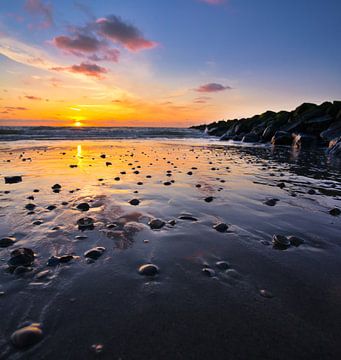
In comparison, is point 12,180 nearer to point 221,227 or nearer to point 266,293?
point 221,227

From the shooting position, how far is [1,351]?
177cm

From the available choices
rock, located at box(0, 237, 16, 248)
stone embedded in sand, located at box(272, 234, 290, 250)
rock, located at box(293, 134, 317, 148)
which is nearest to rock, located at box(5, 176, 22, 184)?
rock, located at box(0, 237, 16, 248)

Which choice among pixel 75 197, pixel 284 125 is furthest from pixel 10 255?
pixel 284 125

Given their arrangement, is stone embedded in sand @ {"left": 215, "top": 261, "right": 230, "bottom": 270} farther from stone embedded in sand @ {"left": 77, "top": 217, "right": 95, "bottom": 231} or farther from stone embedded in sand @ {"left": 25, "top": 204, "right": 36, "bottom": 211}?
stone embedded in sand @ {"left": 25, "top": 204, "right": 36, "bottom": 211}

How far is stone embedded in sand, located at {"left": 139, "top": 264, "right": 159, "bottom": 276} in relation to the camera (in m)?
2.83

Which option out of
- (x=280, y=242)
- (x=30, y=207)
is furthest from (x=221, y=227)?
(x=30, y=207)

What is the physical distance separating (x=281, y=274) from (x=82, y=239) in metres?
2.56

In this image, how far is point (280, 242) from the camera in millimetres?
3627

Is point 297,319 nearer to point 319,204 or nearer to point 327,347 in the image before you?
point 327,347

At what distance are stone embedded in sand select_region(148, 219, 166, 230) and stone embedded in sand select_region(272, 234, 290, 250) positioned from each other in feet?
5.54

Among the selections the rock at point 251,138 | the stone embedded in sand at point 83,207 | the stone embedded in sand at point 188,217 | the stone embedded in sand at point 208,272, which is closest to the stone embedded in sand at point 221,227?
the stone embedded in sand at point 188,217

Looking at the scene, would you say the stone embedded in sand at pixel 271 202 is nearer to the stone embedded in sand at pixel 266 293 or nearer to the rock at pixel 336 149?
the stone embedded in sand at pixel 266 293

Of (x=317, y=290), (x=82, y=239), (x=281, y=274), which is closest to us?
(x=317, y=290)

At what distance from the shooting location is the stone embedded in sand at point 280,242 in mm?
3532
